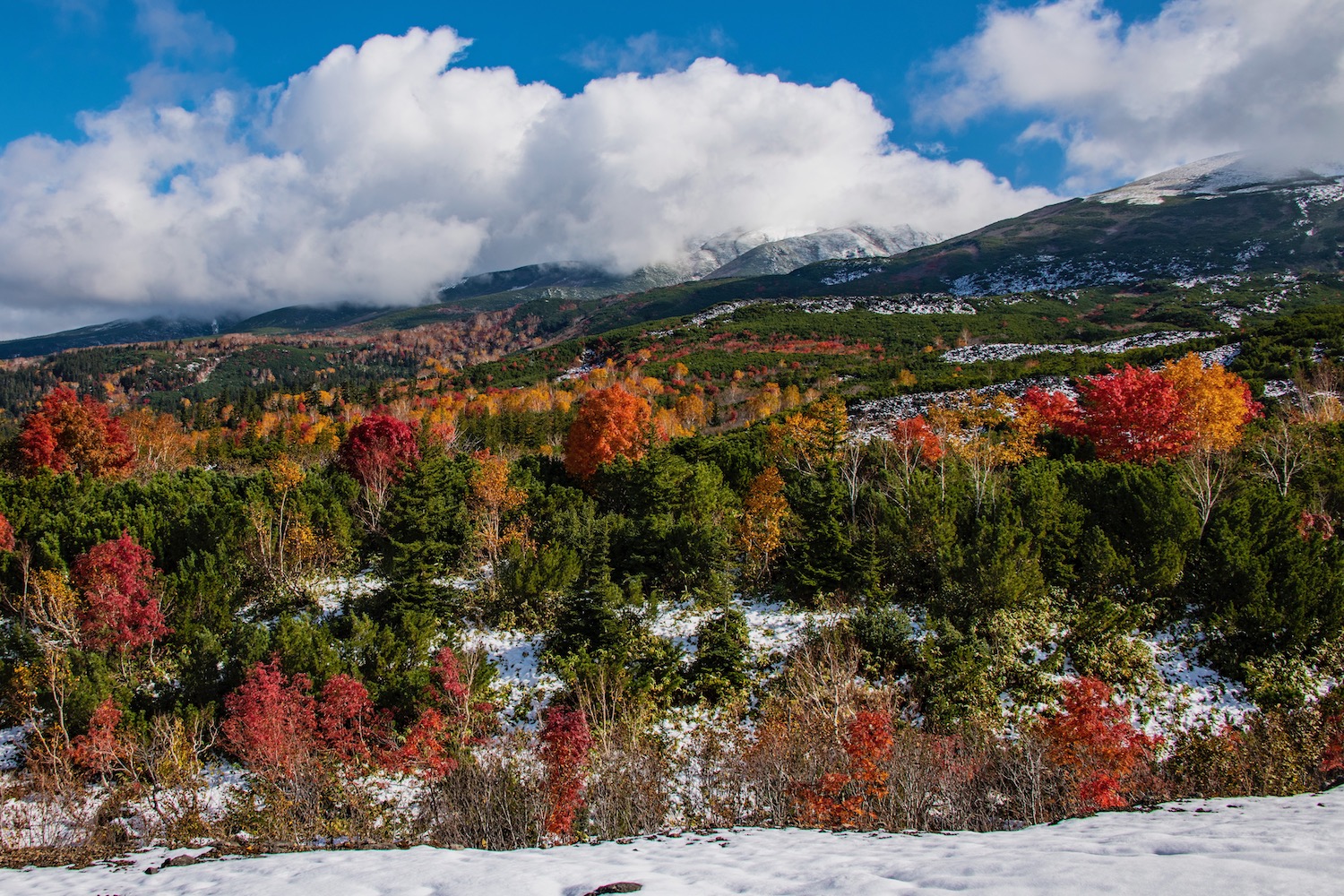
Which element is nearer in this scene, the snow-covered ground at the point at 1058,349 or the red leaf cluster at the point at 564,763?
the red leaf cluster at the point at 564,763

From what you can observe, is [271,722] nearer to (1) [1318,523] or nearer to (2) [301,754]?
(2) [301,754]

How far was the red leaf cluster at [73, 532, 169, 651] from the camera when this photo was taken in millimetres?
20062

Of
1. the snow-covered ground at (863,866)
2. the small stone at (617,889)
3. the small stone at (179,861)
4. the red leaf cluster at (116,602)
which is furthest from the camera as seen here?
the red leaf cluster at (116,602)

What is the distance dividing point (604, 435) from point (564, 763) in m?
23.7

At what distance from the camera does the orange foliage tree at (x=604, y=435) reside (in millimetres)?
38281

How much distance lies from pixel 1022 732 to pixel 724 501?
51.6 feet

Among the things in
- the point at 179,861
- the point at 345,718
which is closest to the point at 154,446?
the point at 345,718

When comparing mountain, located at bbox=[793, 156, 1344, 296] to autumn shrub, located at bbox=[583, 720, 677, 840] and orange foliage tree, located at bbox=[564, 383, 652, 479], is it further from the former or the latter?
autumn shrub, located at bbox=[583, 720, 677, 840]

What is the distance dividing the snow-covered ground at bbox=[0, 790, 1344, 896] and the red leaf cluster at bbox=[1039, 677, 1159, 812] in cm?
289

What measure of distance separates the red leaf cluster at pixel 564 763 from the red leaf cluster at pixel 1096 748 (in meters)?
11.3

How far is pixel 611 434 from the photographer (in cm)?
3825

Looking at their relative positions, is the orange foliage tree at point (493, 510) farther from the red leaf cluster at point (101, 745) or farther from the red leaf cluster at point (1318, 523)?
the red leaf cluster at point (1318, 523)

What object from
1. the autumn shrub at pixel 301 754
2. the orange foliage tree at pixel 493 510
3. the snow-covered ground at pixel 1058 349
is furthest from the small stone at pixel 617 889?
the snow-covered ground at pixel 1058 349

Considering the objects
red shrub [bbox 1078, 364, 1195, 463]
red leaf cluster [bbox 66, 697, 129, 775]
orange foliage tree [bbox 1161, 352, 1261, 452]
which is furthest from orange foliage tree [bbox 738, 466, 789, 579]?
red leaf cluster [bbox 66, 697, 129, 775]
